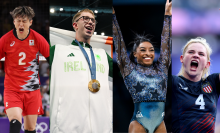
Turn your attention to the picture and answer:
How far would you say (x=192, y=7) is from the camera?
3.66 metres

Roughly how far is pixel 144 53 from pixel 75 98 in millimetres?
1263

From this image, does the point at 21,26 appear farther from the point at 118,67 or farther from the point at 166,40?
the point at 166,40

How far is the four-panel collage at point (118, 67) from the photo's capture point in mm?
3303

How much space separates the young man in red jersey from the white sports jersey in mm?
419

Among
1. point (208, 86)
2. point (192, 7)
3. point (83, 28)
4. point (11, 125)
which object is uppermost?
point (192, 7)

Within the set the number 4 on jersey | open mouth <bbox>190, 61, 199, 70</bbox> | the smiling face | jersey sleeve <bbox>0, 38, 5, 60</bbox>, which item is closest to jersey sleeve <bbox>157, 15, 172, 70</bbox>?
the smiling face

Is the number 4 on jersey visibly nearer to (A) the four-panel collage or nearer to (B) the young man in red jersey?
(A) the four-panel collage

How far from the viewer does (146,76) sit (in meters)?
3.51

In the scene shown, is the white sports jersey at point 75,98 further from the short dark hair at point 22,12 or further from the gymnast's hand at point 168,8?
the gymnast's hand at point 168,8

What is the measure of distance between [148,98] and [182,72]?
29.3 inches

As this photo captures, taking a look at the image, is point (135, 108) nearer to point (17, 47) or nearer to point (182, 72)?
point (182, 72)

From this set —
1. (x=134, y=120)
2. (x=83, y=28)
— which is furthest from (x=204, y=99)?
(x=83, y=28)

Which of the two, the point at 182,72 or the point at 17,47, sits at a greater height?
the point at 17,47

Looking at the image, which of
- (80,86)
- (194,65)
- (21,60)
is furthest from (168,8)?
(21,60)
